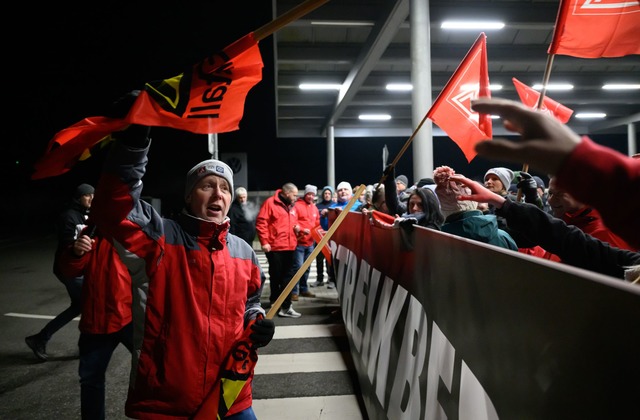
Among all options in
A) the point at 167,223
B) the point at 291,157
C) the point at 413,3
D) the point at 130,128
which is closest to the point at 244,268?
the point at 167,223

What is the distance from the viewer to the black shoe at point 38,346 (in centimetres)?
459

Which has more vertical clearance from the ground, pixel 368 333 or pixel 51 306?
pixel 368 333

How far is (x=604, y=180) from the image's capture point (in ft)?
2.76

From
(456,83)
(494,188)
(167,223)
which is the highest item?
(456,83)

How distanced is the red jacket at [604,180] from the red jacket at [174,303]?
1.53m

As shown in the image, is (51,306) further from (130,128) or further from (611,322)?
(611,322)

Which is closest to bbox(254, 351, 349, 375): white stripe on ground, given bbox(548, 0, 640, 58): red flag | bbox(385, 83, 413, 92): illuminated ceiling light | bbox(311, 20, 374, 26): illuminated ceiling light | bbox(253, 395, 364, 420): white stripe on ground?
bbox(253, 395, 364, 420): white stripe on ground

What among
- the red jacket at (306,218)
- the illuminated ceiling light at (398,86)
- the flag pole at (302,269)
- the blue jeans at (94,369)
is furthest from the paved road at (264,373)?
the illuminated ceiling light at (398,86)

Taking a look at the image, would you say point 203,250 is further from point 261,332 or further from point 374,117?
point 374,117

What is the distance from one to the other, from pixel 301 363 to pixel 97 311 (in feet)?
7.43

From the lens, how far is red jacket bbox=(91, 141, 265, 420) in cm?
189

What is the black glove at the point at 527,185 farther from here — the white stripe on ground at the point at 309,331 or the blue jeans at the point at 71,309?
the blue jeans at the point at 71,309

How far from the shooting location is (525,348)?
3.72ft

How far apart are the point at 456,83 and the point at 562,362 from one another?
3129 mm
